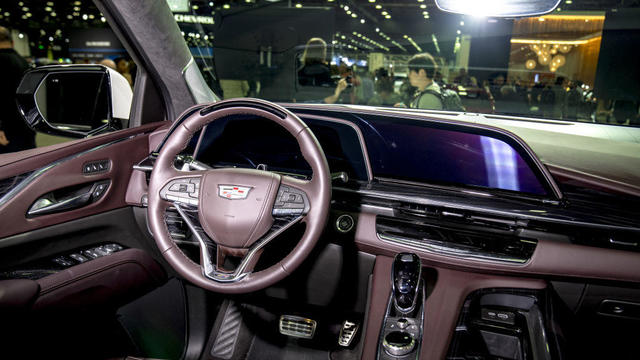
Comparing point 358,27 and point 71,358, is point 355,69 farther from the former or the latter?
point 71,358

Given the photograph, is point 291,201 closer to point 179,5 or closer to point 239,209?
point 239,209

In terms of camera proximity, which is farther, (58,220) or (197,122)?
(58,220)

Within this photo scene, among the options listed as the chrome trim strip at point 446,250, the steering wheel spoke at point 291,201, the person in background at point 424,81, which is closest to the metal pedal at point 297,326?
the chrome trim strip at point 446,250

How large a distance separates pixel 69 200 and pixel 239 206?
955mm

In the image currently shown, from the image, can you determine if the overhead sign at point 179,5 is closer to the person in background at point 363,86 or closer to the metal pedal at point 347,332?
the person in background at point 363,86

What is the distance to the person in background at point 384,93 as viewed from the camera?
141 inches

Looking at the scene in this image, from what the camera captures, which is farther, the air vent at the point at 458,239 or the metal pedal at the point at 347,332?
the metal pedal at the point at 347,332

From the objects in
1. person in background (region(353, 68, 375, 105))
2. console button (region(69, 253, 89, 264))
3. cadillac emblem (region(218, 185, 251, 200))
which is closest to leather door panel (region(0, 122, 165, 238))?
console button (region(69, 253, 89, 264))

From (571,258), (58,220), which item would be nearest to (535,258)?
(571,258)

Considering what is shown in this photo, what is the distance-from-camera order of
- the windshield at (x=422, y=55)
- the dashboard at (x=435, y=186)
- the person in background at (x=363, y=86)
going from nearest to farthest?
1. the dashboard at (x=435, y=186)
2. the windshield at (x=422, y=55)
3. the person in background at (x=363, y=86)

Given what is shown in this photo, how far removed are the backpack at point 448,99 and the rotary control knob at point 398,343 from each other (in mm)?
1572

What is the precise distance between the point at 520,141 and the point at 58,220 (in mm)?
2056

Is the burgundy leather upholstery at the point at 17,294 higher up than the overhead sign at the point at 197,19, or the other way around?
the overhead sign at the point at 197,19

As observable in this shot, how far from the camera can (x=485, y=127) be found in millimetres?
1892
